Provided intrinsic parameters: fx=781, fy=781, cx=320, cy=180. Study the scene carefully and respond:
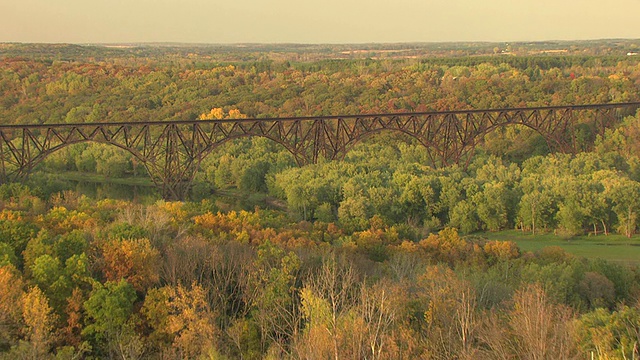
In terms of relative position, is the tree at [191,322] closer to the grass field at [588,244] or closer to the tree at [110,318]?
the tree at [110,318]

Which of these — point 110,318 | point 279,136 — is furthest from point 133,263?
point 279,136

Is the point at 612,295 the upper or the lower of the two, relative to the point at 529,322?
lower

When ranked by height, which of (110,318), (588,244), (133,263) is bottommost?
(588,244)

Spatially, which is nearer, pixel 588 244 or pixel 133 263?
pixel 133 263

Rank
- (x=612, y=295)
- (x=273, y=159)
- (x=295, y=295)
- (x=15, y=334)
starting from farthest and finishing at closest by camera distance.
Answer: (x=273, y=159)
(x=612, y=295)
(x=295, y=295)
(x=15, y=334)

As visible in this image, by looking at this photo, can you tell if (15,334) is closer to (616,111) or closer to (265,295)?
(265,295)

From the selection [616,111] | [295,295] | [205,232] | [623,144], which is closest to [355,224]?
[205,232]

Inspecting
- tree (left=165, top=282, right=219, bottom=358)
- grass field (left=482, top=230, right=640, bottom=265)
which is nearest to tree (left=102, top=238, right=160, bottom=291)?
tree (left=165, top=282, right=219, bottom=358)

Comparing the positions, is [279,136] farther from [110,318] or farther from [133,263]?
[110,318]
